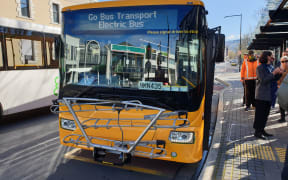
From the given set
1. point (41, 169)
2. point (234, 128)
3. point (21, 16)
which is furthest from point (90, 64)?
point (21, 16)

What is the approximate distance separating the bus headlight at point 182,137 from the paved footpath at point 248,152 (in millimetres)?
797

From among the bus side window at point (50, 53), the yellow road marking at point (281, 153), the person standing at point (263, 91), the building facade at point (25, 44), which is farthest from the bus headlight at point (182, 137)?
the bus side window at point (50, 53)

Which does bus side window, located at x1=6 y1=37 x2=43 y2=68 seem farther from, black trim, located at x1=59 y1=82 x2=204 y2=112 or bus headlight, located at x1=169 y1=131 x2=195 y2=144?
bus headlight, located at x1=169 y1=131 x2=195 y2=144

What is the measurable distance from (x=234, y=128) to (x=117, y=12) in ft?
14.6

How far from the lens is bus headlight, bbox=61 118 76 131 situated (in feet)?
13.2

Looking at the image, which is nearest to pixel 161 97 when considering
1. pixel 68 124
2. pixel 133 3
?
A: pixel 133 3

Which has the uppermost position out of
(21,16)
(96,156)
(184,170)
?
(21,16)

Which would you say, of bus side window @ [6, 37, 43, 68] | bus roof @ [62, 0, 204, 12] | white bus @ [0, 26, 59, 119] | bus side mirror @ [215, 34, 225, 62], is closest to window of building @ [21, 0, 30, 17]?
white bus @ [0, 26, 59, 119]

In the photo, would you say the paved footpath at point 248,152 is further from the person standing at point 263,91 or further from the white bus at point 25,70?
the white bus at point 25,70

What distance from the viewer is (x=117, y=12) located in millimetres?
3869

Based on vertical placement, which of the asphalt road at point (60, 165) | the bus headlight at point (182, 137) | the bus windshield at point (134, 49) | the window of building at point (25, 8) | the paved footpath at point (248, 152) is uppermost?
the window of building at point (25, 8)

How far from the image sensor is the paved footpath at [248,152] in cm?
378

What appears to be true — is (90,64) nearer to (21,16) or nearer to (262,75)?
(262,75)

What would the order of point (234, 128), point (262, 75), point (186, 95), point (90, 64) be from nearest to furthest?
point (186, 95) → point (90, 64) → point (262, 75) → point (234, 128)
